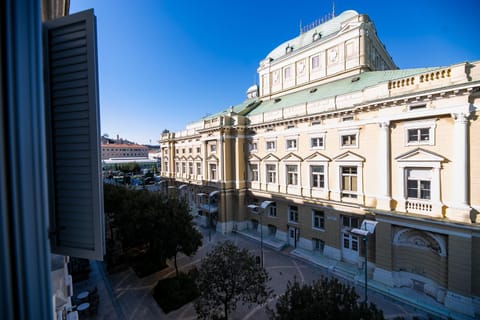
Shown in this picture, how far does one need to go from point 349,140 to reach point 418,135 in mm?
4474

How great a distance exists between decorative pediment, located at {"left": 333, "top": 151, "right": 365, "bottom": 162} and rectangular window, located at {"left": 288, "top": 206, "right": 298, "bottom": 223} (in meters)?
6.92

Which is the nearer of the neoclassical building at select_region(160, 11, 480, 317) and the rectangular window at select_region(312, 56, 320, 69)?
the neoclassical building at select_region(160, 11, 480, 317)

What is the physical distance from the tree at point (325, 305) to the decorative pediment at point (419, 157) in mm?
11051

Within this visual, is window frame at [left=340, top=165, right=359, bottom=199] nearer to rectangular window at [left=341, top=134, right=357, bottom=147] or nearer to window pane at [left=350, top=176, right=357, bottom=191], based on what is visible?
window pane at [left=350, top=176, right=357, bottom=191]

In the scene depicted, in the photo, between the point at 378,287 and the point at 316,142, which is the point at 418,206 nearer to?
the point at 378,287

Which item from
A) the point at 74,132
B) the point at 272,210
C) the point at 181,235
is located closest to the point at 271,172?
the point at 272,210

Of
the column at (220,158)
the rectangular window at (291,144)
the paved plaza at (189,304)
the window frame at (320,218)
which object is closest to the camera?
the paved plaza at (189,304)

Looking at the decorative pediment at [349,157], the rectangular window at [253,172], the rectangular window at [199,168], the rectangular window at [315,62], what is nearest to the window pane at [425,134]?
the decorative pediment at [349,157]

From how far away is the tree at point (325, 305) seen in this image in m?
6.70

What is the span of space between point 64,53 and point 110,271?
20.2 meters

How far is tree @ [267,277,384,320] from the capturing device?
6703mm

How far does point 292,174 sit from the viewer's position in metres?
22.3

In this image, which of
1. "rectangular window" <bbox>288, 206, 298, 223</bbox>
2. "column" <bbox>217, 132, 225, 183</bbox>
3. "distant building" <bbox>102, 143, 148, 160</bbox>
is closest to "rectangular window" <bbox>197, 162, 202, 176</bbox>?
"column" <bbox>217, 132, 225, 183</bbox>

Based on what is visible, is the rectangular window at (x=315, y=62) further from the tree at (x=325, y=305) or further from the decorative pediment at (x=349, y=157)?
the tree at (x=325, y=305)
